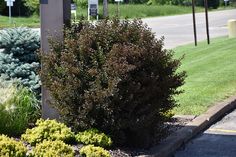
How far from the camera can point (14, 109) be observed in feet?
22.5

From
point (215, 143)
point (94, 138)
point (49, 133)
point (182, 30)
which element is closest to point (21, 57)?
point (49, 133)

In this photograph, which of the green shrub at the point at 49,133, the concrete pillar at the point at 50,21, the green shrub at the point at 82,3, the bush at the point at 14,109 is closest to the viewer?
the green shrub at the point at 49,133

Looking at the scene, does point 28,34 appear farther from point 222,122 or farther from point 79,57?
point 222,122

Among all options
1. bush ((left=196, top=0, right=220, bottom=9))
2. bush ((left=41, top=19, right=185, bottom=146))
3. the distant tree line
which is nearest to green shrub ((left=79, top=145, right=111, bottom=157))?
bush ((left=41, top=19, right=185, bottom=146))

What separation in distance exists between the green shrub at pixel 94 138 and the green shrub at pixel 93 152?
0.94 feet

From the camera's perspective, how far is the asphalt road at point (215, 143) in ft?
23.6

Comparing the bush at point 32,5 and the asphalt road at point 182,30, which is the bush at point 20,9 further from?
the asphalt road at point 182,30

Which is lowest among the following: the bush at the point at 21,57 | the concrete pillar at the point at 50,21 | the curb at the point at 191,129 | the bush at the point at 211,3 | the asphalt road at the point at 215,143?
the asphalt road at the point at 215,143

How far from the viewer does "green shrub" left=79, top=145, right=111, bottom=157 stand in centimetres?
590

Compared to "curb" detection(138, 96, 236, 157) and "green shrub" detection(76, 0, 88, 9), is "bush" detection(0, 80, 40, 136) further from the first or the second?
"green shrub" detection(76, 0, 88, 9)

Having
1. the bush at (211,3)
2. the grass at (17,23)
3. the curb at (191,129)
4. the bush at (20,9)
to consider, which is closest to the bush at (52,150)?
the curb at (191,129)

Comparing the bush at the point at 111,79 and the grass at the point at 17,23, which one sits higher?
the grass at the point at 17,23

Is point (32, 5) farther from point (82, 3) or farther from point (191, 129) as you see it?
point (191, 129)

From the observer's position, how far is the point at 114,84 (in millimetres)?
6086
